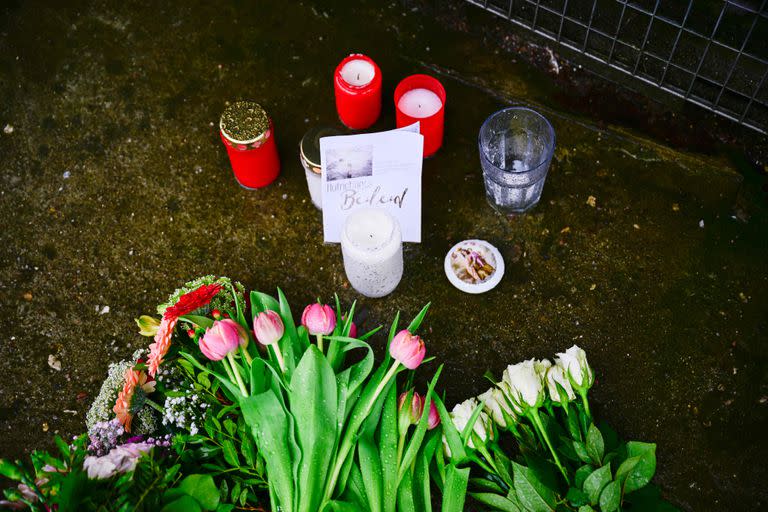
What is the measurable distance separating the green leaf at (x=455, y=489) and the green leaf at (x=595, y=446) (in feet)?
0.70

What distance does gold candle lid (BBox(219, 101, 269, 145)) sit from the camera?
4.92ft

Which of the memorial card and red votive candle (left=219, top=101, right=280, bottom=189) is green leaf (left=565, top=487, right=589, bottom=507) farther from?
red votive candle (left=219, top=101, right=280, bottom=189)

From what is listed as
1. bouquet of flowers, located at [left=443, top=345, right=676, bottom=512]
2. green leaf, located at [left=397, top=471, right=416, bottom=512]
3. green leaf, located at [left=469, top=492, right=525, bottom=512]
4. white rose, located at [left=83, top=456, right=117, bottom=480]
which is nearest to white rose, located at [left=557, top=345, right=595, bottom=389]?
bouquet of flowers, located at [left=443, top=345, right=676, bottom=512]

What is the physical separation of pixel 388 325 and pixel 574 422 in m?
0.49

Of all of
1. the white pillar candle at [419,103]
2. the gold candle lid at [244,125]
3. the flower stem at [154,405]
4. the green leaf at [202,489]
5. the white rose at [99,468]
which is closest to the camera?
the white rose at [99,468]

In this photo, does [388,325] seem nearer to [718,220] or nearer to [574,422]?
[574,422]

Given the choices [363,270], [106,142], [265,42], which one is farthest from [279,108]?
[363,270]

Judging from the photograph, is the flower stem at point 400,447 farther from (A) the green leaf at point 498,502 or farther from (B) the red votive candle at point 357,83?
(B) the red votive candle at point 357,83

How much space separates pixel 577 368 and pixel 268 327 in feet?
1.79

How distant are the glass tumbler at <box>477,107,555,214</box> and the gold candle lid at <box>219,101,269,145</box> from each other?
0.48 meters

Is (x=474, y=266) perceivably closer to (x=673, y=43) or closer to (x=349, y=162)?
(x=349, y=162)

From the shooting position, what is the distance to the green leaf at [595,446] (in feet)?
3.87

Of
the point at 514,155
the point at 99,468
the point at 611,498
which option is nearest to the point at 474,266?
the point at 514,155

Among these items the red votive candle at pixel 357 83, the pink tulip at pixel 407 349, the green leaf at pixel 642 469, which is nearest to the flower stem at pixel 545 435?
the green leaf at pixel 642 469
